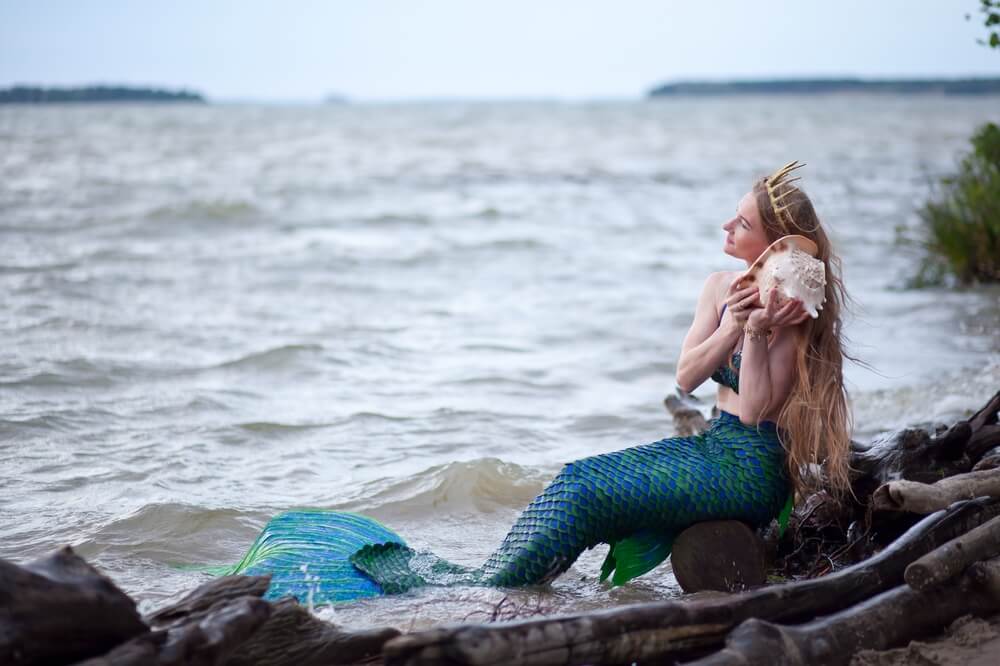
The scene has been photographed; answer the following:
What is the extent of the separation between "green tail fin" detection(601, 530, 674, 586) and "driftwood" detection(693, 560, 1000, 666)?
1.02m

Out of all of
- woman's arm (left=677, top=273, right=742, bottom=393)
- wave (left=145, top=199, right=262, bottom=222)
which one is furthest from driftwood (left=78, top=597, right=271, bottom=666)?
wave (left=145, top=199, right=262, bottom=222)

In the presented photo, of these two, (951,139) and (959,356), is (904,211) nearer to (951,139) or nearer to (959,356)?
(959,356)

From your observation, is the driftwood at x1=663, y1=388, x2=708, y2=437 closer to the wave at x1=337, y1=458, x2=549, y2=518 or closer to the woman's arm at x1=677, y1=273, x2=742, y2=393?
the wave at x1=337, y1=458, x2=549, y2=518

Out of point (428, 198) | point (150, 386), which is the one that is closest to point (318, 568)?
point (150, 386)

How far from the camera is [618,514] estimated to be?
14.5 feet

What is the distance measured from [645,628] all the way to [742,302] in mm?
1514

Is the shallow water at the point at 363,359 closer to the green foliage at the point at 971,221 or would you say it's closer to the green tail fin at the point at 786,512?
the green foliage at the point at 971,221

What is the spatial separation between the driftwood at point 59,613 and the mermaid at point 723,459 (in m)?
1.31

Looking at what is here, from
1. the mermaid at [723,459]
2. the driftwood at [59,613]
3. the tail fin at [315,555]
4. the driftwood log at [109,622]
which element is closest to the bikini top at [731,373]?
the mermaid at [723,459]

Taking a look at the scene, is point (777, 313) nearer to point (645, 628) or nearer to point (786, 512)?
point (786, 512)

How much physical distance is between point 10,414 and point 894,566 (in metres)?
6.89

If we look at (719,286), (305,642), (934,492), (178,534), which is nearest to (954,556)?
(934,492)

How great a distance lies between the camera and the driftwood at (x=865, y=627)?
326 centimetres

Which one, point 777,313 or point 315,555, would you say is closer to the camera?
point 777,313
